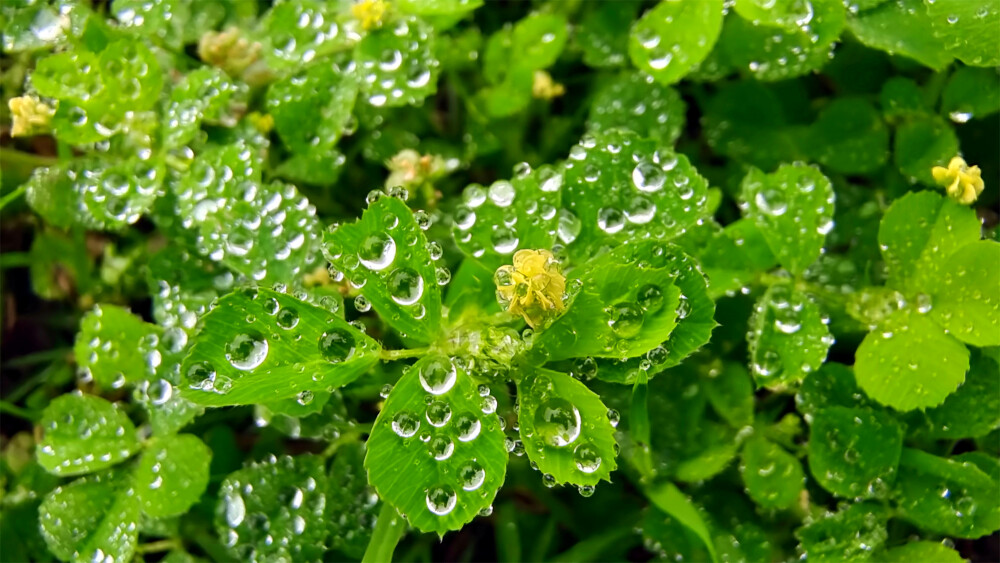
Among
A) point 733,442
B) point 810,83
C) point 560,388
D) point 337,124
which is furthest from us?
point 810,83

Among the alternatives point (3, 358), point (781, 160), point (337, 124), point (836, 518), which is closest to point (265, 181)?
point (337, 124)

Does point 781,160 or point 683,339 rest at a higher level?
point 683,339

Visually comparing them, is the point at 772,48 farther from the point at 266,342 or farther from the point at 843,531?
the point at 266,342

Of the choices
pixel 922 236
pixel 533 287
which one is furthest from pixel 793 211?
pixel 533 287

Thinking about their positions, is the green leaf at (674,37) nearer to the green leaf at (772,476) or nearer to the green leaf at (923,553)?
the green leaf at (772,476)

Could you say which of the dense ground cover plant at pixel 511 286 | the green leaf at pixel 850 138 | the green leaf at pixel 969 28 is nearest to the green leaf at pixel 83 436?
the dense ground cover plant at pixel 511 286

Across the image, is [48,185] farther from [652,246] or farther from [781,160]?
[781,160]
